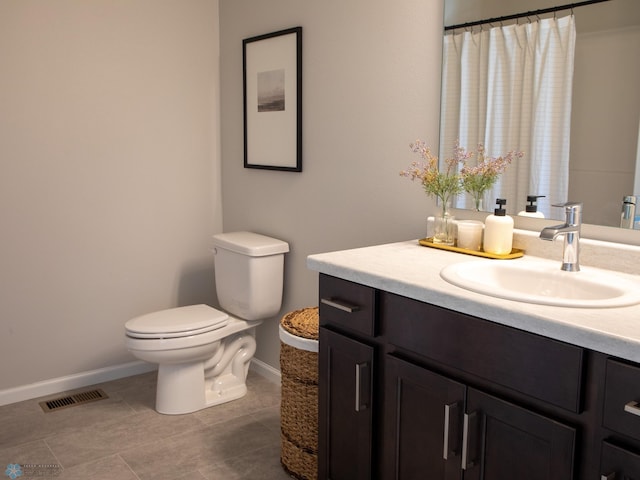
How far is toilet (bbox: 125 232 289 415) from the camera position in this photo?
2.79 meters

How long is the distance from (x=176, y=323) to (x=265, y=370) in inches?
27.9

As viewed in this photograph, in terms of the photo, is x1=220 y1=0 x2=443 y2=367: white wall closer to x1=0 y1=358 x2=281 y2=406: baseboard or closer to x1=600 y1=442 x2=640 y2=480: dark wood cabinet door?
x1=0 y1=358 x2=281 y2=406: baseboard

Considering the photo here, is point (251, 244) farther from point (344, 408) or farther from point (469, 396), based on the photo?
point (469, 396)

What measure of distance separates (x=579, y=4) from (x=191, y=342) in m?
1.95

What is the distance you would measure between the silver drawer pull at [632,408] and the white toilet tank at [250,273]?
1.94 meters

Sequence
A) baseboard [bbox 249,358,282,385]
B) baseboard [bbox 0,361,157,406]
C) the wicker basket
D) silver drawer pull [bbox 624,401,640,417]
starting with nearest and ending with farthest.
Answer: silver drawer pull [bbox 624,401,640,417]
the wicker basket
baseboard [bbox 0,361,157,406]
baseboard [bbox 249,358,282,385]

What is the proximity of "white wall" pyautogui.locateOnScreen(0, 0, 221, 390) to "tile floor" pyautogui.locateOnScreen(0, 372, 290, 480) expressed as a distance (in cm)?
34

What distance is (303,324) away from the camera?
238cm

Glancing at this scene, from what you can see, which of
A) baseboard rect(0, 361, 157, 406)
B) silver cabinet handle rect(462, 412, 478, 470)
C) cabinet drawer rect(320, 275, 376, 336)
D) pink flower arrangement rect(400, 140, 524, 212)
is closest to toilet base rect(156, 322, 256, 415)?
baseboard rect(0, 361, 157, 406)

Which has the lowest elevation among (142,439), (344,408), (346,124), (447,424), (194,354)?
(142,439)

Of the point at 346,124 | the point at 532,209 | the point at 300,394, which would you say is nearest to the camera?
the point at 532,209

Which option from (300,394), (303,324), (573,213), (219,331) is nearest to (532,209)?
(573,213)

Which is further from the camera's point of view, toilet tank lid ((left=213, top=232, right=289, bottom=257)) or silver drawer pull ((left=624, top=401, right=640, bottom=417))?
toilet tank lid ((left=213, top=232, right=289, bottom=257))

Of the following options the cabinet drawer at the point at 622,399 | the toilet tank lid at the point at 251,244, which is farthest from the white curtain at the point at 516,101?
the toilet tank lid at the point at 251,244
